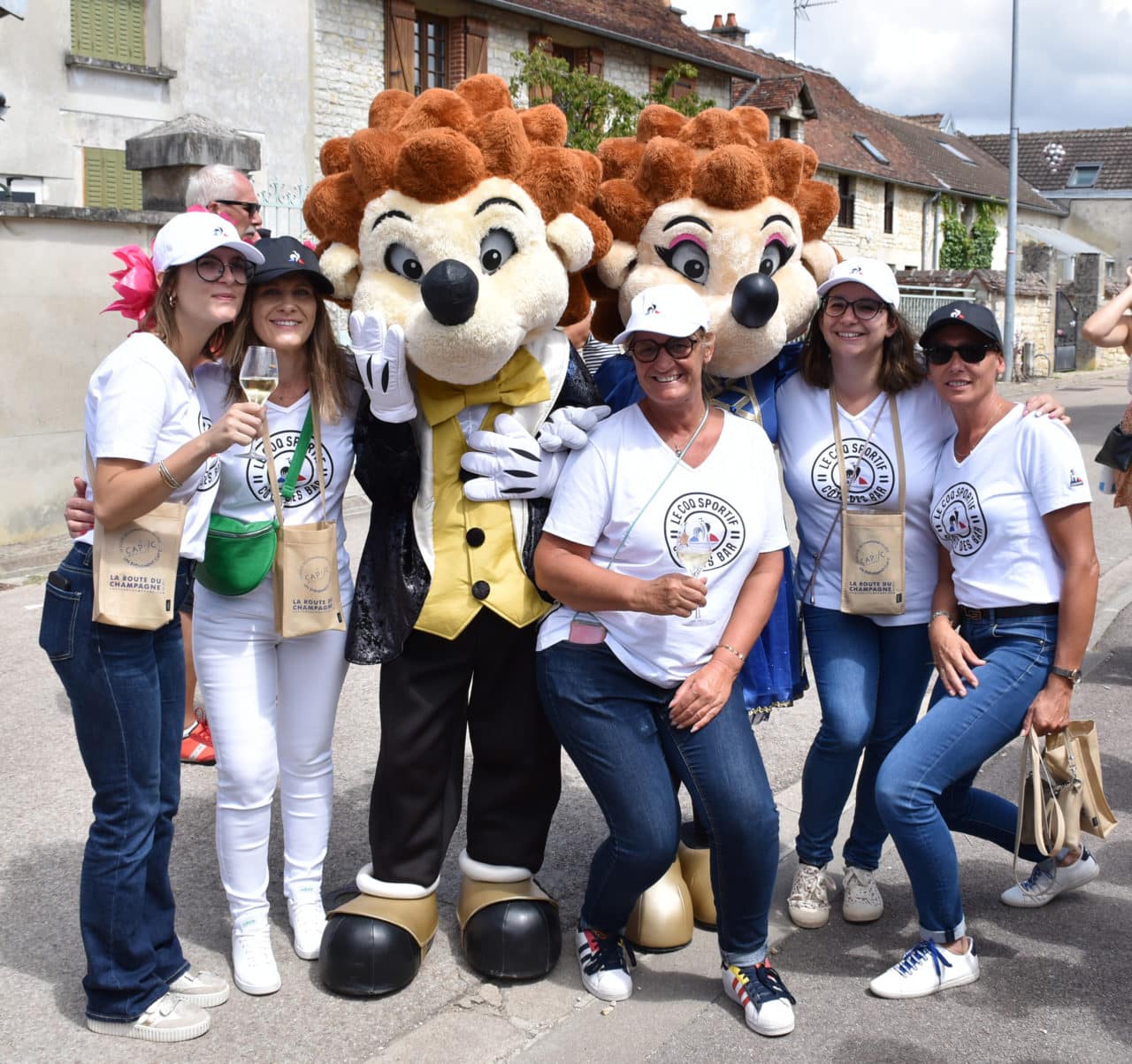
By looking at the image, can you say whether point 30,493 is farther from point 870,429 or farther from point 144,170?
point 870,429

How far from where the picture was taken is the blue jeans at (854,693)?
3.68 metres

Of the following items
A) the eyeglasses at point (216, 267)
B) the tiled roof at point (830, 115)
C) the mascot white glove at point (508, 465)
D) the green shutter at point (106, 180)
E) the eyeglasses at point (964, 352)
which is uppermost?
the tiled roof at point (830, 115)

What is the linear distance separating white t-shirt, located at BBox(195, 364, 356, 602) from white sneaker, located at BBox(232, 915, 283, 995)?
3.06 ft

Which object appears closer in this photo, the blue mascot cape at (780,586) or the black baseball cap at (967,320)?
the black baseball cap at (967,320)

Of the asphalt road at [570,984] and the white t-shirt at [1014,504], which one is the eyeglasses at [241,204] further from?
the white t-shirt at [1014,504]

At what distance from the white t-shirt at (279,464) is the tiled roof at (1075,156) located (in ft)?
159

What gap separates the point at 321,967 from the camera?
3447mm

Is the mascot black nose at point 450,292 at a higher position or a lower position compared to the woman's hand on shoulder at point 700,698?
higher

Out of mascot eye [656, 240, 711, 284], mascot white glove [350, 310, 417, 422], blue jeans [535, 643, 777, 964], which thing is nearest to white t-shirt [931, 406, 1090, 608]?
blue jeans [535, 643, 777, 964]

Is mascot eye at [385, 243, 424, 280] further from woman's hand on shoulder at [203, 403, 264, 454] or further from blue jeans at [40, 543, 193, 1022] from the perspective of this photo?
blue jeans at [40, 543, 193, 1022]

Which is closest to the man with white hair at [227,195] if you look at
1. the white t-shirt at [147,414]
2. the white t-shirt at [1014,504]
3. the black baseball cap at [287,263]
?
the black baseball cap at [287,263]

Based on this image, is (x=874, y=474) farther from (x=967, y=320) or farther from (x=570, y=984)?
(x=570, y=984)

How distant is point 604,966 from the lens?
3.47 m

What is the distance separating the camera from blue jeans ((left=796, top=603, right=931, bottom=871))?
12.1 ft
